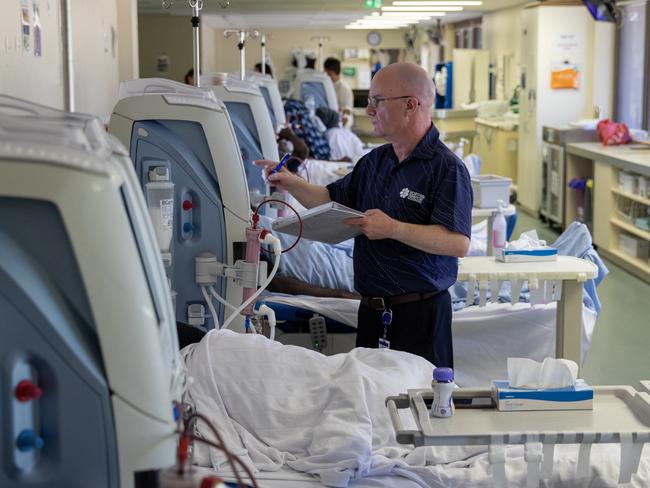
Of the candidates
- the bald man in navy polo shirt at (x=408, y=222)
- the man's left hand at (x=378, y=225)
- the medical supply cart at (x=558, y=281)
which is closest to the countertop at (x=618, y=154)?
the medical supply cart at (x=558, y=281)

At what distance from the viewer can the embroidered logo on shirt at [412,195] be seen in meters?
3.55

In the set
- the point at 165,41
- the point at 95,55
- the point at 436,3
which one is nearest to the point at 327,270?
the point at 95,55

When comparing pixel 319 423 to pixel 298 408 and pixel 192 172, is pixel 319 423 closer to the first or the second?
pixel 298 408

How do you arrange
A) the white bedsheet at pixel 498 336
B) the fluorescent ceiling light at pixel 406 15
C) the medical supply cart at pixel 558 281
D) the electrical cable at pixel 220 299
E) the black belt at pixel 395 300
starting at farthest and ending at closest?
the fluorescent ceiling light at pixel 406 15
the white bedsheet at pixel 498 336
the medical supply cart at pixel 558 281
the black belt at pixel 395 300
the electrical cable at pixel 220 299

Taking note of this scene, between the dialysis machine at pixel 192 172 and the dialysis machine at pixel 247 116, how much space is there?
1698 millimetres

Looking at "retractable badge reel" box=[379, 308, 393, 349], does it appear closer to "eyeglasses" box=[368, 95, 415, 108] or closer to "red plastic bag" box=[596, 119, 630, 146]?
"eyeglasses" box=[368, 95, 415, 108]

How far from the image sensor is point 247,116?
5.40 metres

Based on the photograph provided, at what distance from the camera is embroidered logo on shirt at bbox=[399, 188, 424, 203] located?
355cm

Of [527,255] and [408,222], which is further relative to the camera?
[527,255]

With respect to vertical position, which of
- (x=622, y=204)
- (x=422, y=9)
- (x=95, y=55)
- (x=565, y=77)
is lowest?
(x=622, y=204)

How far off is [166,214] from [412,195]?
0.87 m

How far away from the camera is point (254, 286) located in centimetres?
353

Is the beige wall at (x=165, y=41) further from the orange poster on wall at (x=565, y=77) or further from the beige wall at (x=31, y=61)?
the beige wall at (x=31, y=61)

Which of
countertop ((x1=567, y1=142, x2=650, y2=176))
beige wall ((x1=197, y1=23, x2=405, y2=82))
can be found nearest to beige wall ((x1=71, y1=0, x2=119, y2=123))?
countertop ((x1=567, y1=142, x2=650, y2=176))
